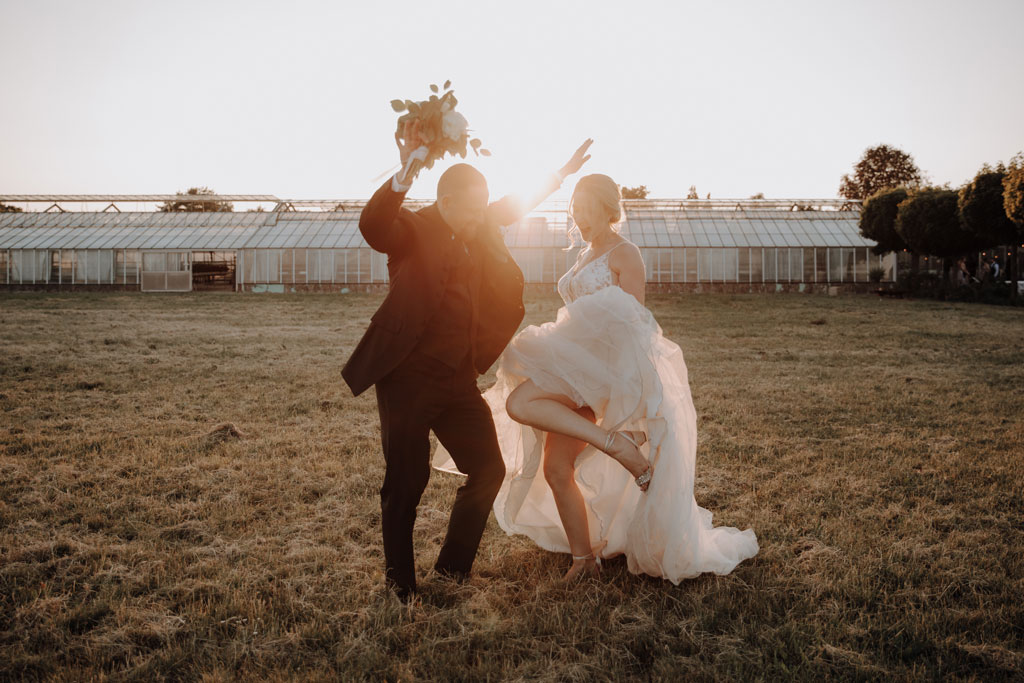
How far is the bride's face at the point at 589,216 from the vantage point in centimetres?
379

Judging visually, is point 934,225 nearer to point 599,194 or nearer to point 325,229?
point 599,194

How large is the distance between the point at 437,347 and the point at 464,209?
2.21 feet

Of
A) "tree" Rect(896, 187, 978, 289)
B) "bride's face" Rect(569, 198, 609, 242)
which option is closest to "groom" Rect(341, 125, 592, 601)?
"bride's face" Rect(569, 198, 609, 242)

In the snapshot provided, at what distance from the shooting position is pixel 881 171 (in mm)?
54031

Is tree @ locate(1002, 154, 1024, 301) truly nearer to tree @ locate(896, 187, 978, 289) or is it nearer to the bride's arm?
tree @ locate(896, 187, 978, 289)

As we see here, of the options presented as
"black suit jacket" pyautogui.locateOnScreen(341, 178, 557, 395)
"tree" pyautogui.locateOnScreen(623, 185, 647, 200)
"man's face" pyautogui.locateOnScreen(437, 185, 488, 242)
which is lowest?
"black suit jacket" pyautogui.locateOnScreen(341, 178, 557, 395)

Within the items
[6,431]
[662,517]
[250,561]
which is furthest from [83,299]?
[662,517]

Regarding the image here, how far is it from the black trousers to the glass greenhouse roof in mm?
29817

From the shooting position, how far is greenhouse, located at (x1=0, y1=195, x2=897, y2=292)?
3306 cm

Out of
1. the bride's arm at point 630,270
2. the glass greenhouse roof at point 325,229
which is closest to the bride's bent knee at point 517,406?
the bride's arm at point 630,270

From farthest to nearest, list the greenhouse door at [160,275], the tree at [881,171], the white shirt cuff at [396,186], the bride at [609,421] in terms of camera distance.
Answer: the tree at [881,171] → the greenhouse door at [160,275] → the bride at [609,421] → the white shirt cuff at [396,186]

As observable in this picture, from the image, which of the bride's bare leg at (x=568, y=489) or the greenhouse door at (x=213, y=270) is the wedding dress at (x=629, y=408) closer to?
the bride's bare leg at (x=568, y=489)

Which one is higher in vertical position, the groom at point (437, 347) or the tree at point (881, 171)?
the tree at point (881, 171)

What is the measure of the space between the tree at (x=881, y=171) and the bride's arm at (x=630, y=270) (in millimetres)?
56348
